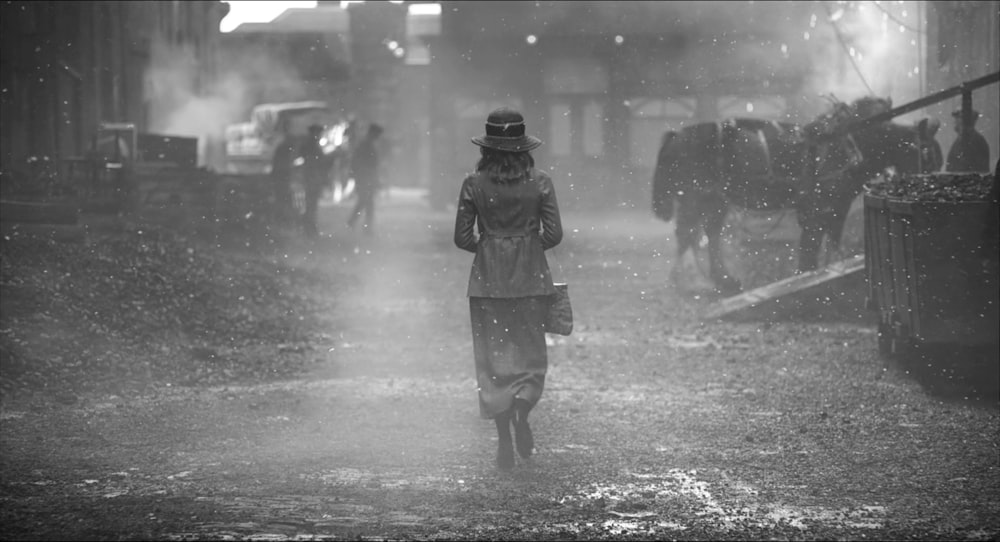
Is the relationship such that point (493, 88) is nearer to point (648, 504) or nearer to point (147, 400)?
point (147, 400)

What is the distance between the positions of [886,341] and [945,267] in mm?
1693

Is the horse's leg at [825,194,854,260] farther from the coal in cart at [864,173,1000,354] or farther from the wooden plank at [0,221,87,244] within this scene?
the wooden plank at [0,221,87,244]

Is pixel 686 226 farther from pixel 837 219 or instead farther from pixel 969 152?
pixel 969 152

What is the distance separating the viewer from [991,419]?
7.61 metres

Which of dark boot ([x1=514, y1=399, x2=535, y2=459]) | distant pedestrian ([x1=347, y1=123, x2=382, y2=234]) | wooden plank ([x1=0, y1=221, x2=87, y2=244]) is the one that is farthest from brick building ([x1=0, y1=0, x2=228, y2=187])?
dark boot ([x1=514, y1=399, x2=535, y2=459])

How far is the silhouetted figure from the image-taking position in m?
22.8

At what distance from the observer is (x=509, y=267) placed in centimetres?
663

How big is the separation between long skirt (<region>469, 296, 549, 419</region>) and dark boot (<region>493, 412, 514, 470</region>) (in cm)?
10

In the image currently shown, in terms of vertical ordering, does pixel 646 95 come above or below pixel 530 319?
above

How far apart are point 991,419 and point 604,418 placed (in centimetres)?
249

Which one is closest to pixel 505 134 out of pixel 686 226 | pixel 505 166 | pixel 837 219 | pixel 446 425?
pixel 505 166

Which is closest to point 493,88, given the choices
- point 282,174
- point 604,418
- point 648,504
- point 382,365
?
point 282,174

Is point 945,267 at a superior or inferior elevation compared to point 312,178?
inferior

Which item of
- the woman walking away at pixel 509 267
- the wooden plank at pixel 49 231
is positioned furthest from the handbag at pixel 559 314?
the wooden plank at pixel 49 231
